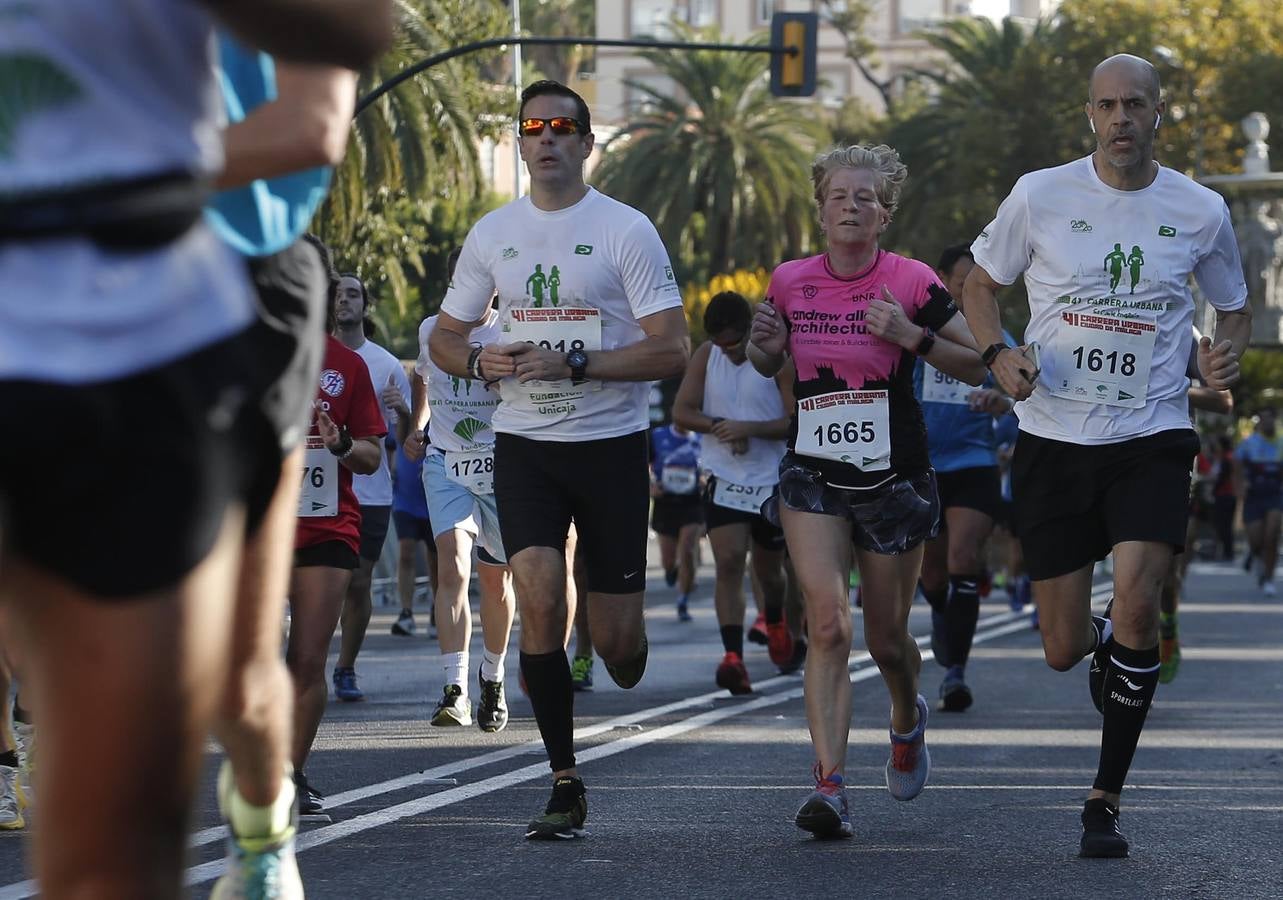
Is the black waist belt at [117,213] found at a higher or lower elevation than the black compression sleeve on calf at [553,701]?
higher

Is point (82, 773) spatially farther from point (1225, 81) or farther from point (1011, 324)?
point (1011, 324)

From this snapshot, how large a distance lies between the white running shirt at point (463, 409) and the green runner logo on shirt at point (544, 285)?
3.43 meters

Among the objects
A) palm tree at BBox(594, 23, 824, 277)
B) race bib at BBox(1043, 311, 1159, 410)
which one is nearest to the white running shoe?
race bib at BBox(1043, 311, 1159, 410)

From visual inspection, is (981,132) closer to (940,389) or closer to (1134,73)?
(940,389)

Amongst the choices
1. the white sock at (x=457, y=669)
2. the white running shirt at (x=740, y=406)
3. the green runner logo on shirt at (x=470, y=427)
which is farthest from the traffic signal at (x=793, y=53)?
the white sock at (x=457, y=669)

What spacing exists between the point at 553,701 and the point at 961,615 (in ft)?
16.6

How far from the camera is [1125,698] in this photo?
272 inches

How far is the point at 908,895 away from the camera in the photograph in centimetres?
597

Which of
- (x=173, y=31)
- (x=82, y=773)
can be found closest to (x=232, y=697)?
(x=82, y=773)

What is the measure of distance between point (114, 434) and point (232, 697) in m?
0.98

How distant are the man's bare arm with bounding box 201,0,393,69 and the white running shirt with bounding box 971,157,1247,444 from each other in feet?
16.2

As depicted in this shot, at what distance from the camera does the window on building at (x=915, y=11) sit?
95.9 m

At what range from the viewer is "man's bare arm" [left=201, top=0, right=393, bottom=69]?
2.42 meters

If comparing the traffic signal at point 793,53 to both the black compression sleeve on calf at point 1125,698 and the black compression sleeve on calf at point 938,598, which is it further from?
the black compression sleeve on calf at point 1125,698
